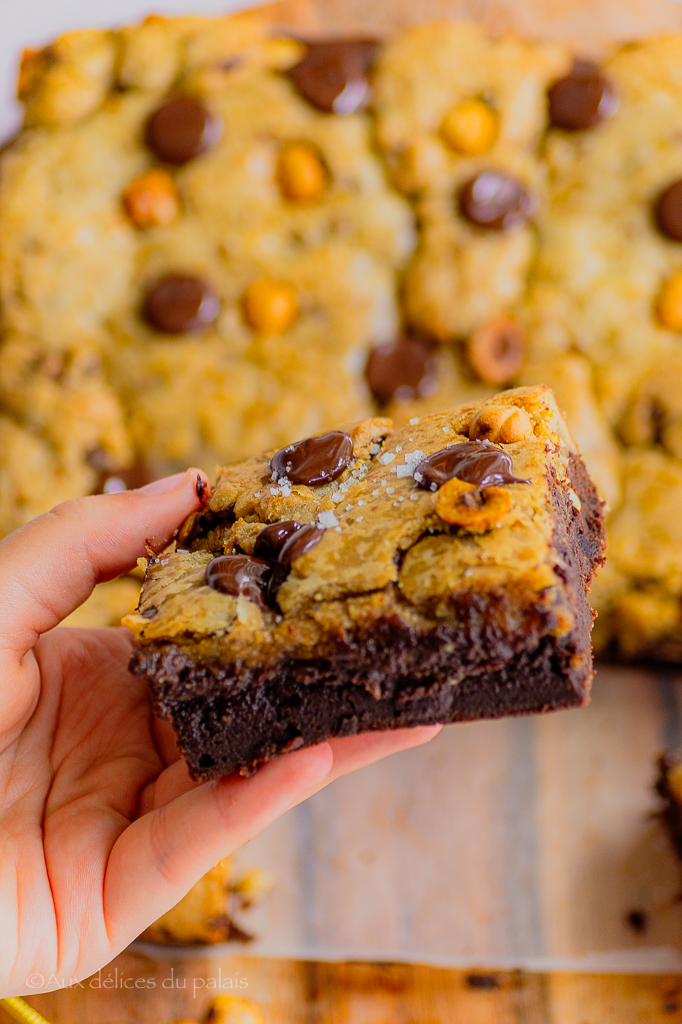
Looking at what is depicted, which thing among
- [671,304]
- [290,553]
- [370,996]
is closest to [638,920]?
[370,996]

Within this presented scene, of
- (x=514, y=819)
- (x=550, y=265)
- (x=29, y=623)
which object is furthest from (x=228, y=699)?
(x=550, y=265)

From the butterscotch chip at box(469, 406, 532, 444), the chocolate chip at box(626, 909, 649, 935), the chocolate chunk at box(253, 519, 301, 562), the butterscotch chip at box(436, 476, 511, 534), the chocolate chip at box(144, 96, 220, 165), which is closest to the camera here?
the butterscotch chip at box(436, 476, 511, 534)

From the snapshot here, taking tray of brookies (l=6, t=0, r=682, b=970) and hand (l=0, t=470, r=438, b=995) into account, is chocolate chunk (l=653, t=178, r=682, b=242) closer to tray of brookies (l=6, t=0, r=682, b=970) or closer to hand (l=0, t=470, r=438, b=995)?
tray of brookies (l=6, t=0, r=682, b=970)

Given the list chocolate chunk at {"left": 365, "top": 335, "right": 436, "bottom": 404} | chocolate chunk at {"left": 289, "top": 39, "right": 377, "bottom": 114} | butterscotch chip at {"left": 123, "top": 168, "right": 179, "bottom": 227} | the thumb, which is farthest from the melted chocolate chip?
chocolate chunk at {"left": 289, "top": 39, "right": 377, "bottom": 114}

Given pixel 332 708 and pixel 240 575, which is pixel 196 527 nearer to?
pixel 240 575

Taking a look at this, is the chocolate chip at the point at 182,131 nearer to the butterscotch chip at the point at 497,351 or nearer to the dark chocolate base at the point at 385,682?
the butterscotch chip at the point at 497,351

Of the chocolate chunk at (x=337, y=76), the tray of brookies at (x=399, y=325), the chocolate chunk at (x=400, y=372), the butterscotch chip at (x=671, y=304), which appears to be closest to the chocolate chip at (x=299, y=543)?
the tray of brookies at (x=399, y=325)

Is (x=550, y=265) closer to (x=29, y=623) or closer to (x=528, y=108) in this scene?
(x=528, y=108)
